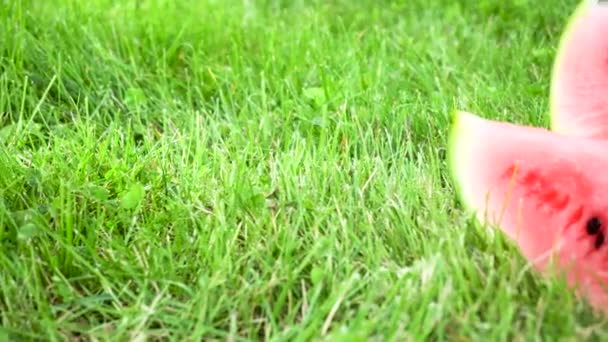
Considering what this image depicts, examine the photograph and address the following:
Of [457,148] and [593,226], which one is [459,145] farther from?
[593,226]

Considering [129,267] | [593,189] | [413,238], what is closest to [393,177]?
[413,238]

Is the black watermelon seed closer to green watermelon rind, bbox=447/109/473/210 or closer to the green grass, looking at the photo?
the green grass

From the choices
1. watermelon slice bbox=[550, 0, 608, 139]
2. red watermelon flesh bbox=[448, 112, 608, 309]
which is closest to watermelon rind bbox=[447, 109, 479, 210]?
red watermelon flesh bbox=[448, 112, 608, 309]

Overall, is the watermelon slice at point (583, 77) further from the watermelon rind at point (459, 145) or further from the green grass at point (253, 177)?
the watermelon rind at point (459, 145)

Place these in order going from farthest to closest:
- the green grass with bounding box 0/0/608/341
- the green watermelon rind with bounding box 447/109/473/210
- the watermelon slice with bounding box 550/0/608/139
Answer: the watermelon slice with bounding box 550/0/608/139 < the green watermelon rind with bounding box 447/109/473/210 < the green grass with bounding box 0/0/608/341

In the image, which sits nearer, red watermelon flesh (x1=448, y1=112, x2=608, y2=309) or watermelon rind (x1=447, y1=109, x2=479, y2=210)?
red watermelon flesh (x1=448, y1=112, x2=608, y2=309)

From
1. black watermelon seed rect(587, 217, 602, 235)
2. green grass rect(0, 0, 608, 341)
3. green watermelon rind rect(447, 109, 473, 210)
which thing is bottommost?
green grass rect(0, 0, 608, 341)

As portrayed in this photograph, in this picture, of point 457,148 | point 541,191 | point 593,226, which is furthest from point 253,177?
point 593,226
